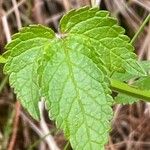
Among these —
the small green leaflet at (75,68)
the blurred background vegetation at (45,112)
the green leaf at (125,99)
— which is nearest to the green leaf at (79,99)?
the small green leaflet at (75,68)

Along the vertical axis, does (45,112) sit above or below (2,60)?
below

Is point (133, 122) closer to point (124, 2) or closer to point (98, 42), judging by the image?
point (124, 2)

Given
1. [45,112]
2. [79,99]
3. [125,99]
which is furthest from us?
[45,112]

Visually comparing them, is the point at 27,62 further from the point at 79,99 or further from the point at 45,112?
the point at 45,112

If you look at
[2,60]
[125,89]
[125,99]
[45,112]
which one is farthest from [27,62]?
[45,112]

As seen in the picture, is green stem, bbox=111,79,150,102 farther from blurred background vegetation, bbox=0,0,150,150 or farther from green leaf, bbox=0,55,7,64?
blurred background vegetation, bbox=0,0,150,150

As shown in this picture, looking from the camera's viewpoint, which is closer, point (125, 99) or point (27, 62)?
point (27, 62)

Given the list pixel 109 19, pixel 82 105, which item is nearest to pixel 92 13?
pixel 109 19
